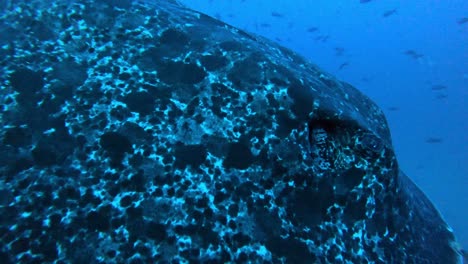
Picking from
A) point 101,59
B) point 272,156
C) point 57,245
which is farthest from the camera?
point 101,59

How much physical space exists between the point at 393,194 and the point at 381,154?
389mm

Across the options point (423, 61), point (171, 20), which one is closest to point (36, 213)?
point (171, 20)

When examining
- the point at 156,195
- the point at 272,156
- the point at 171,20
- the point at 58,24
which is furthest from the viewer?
the point at 171,20

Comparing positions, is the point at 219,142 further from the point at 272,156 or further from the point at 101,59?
the point at 101,59

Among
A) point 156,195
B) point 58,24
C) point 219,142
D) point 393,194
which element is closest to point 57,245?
point 156,195

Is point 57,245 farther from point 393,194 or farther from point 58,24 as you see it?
point 393,194

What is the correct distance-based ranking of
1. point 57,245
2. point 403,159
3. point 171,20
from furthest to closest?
point 403,159 → point 171,20 → point 57,245

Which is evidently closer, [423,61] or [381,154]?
[381,154]

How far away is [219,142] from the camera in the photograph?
275 centimetres

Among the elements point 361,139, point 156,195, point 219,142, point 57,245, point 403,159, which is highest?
point 361,139

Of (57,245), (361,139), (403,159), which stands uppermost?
(361,139)

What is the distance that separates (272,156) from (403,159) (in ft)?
181

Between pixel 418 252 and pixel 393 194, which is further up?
pixel 393 194

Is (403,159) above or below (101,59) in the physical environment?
below
